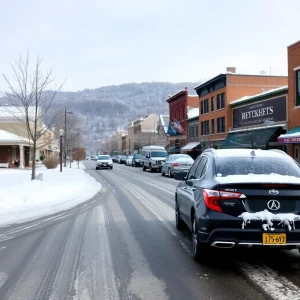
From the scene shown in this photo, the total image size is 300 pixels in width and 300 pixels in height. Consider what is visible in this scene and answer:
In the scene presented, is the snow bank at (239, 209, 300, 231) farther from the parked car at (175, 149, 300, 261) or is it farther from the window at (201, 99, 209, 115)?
the window at (201, 99, 209, 115)

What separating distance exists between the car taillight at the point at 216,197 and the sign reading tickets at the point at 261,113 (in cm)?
2629

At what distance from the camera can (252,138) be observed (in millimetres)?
31938

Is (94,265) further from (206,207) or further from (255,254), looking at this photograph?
(255,254)

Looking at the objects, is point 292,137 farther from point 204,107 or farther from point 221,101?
point 204,107

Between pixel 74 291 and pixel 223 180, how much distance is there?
2.48 m

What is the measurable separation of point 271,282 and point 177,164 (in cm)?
2301

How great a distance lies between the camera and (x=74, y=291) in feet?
16.1

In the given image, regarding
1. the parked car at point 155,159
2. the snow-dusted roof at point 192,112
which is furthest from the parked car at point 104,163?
the snow-dusted roof at point 192,112

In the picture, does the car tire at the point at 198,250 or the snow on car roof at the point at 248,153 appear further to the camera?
the snow on car roof at the point at 248,153

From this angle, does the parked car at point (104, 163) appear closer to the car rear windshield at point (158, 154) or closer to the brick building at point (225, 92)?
the car rear windshield at point (158, 154)

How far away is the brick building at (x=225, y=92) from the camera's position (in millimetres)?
40344

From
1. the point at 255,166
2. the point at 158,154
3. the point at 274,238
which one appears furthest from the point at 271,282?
the point at 158,154

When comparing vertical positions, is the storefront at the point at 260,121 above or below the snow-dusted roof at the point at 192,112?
below

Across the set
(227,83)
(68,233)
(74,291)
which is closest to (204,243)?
(74,291)
